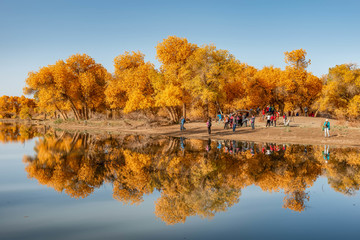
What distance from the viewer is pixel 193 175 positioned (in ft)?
51.3

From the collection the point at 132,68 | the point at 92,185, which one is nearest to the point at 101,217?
the point at 92,185

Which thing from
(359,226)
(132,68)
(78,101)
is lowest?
(359,226)

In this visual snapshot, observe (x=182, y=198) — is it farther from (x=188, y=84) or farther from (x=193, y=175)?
(x=188, y=84)

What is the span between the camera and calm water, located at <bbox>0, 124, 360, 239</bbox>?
894 centimetres

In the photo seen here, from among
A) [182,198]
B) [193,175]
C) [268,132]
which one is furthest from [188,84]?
[182,198]

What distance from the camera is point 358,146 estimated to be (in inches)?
1053

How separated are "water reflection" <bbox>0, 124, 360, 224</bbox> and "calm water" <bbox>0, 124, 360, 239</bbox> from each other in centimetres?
5

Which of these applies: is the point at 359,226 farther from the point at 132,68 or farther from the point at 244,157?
the point at 132,68

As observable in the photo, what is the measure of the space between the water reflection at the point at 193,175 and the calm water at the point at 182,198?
47 millimetres

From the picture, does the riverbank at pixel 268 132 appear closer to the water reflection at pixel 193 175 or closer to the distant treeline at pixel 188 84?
the distant treeline at pixel 188 84

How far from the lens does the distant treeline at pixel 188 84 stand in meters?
45.5

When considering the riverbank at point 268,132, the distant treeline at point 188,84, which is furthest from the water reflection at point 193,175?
the distant treeline at point 188,84

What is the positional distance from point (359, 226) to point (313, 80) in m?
54.5

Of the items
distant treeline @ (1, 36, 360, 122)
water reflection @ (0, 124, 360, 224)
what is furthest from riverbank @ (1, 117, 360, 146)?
water reflection @ (0, 124, 360, 224)
